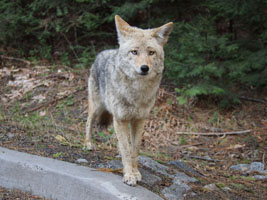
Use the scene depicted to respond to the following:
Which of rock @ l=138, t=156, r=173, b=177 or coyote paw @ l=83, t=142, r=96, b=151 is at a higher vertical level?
rock @ l=138, t=156, r=173, b=177

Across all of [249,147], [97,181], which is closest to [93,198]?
[97,181]

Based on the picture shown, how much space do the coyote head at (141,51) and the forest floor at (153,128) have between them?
1.45 m

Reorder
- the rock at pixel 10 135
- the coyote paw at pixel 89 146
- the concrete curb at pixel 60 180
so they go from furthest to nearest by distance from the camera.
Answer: the coyote paw at pixel 89 146 < the rock at pixel 10 135 < the concrete curb at pixel 60 180

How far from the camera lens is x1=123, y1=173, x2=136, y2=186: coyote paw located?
3.65m

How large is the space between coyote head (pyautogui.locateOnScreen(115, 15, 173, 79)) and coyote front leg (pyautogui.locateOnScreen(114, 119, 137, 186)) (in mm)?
692

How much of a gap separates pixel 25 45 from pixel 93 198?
7745 millimetres

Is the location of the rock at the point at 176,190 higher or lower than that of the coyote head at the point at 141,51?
lower

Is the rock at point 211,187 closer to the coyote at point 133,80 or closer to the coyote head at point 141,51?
the coyote at point 133,80

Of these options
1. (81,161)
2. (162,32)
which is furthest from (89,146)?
(162,32)

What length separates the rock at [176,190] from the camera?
3.58 m

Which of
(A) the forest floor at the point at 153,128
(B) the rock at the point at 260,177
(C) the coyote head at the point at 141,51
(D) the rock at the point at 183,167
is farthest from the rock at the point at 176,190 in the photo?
(B) the rock at the point at 260,177

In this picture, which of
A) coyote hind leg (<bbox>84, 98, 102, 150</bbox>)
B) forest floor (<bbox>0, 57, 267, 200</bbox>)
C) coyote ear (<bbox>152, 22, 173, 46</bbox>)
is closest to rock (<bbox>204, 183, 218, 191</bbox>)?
forest floor (<bbox>0, 57, 267, 200</bbox>)

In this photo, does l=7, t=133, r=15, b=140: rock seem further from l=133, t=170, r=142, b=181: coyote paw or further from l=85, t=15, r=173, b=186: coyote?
l=133, t=170, r=142, b=181: coyote paw

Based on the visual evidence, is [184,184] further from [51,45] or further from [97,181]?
[51,45]
